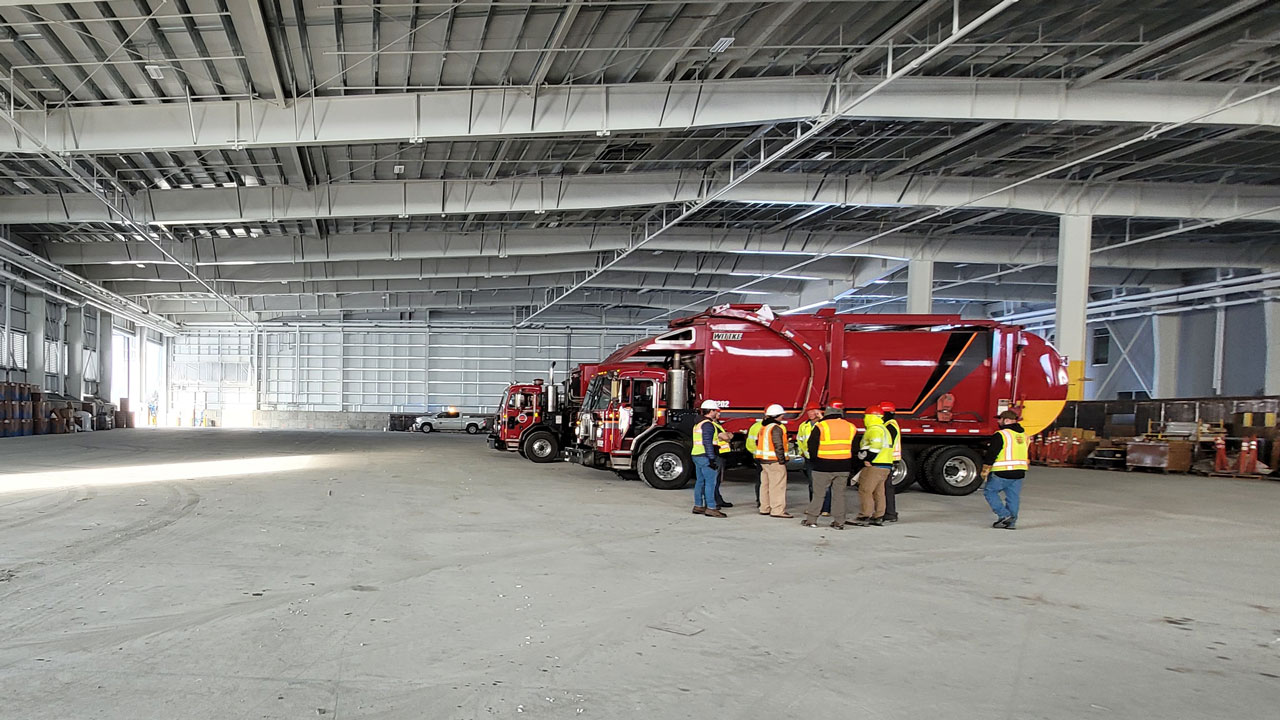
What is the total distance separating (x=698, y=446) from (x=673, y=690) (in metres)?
7.31

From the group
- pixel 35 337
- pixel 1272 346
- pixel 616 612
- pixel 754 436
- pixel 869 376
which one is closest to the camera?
pixel 616 612

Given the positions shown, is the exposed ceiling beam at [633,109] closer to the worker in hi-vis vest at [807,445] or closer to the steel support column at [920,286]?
the worker in hi-vis vest at [807,445]

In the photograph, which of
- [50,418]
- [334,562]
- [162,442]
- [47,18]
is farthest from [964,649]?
[50,418]

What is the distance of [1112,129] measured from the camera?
1841cm

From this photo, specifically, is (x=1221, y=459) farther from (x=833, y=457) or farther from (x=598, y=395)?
(x=598, y=395)

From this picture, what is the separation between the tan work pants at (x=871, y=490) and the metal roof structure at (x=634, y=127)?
6.79m

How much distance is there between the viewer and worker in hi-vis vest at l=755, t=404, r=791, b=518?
37.8 ft

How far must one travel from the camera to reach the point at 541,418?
23.8 m

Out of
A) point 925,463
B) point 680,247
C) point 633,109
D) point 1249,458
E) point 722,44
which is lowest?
point 1249,458

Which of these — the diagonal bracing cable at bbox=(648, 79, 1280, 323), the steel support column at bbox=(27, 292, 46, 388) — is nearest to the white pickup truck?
the diagonal bracing cable at bbox=(648, 79, 1280, 323)

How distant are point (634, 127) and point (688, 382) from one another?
5.47 m

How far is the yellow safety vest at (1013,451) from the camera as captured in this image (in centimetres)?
1045

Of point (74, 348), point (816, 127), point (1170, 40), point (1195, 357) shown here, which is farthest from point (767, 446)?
point (74, 348)

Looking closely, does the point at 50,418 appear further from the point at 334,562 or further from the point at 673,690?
the point at 673,690
